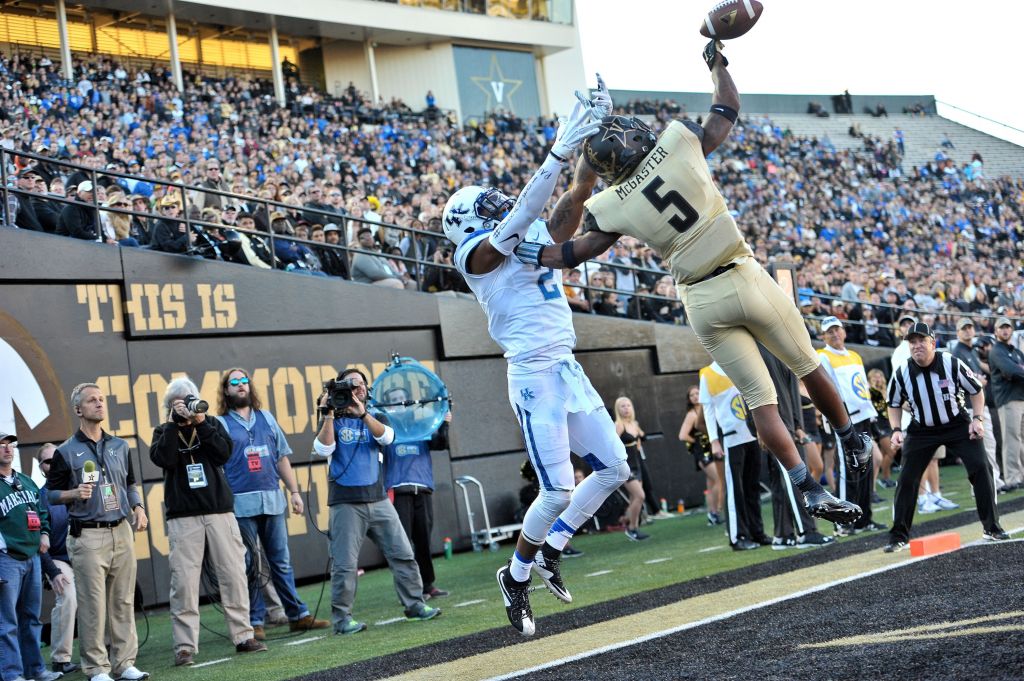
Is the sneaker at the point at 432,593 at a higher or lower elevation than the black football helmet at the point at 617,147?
lower

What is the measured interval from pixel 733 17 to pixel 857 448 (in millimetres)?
2530

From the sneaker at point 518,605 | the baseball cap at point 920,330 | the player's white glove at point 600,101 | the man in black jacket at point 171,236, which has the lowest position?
the sneaker at point 518,605

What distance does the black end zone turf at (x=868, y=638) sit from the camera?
523 centimetres

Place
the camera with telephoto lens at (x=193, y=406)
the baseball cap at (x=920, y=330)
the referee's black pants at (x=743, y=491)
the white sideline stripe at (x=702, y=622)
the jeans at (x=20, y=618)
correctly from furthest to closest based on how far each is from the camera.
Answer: the referee's black pants at (x=743, y=491) < the baseball cap at (x=920, y=330) < the camera with telephoto lens at (x=193, y=406) < the jeans at (x=20, y=618) < the white sideline stripe at (x=702, y=622)

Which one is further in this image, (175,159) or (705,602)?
(175,159)

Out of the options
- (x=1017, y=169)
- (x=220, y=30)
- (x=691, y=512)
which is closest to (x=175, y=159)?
(x=691, y=512)

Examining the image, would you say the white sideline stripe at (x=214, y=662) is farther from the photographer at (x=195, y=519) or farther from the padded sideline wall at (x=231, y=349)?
the padded sideline wall at (x=231, y=349)

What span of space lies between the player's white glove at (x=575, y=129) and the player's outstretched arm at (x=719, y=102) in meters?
0.61

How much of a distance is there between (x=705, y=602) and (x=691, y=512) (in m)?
10.4

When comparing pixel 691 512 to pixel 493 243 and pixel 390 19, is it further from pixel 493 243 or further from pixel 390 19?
pixel 390 19

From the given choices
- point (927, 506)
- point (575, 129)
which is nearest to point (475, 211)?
point (575, 129)

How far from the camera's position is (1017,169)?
1665 inches

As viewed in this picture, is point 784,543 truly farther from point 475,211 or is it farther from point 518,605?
point 475,211

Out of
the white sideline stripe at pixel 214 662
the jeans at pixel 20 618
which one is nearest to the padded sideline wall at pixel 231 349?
the white sideline stripe at pixel 214 662
